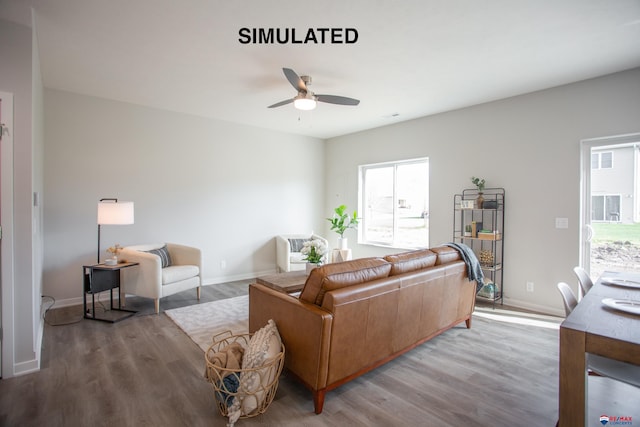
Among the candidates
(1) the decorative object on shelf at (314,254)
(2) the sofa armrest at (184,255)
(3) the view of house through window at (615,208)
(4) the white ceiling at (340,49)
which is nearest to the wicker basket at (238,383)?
(1) the decorative object on shelf at (314,254)

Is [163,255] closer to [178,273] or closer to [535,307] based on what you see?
[178,273]

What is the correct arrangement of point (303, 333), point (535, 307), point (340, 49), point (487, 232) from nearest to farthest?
1. point (303, 333)
2. point (340, 49)
3. point (535, 307)
4. point (487, 232)

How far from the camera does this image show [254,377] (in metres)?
A: 1.86

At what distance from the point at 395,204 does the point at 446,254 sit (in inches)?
109

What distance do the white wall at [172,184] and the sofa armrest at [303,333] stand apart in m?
3.14

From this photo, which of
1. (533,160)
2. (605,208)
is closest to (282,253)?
(533,160)

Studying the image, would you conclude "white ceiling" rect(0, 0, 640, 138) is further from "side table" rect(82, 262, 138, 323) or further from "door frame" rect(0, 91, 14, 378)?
"side table" rect(82, 262, 138, 323)

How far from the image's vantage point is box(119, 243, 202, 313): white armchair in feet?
12.1

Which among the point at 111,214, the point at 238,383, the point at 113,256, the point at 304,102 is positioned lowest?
the point at 238,383

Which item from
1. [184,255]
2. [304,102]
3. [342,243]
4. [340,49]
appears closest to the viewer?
[340,49]

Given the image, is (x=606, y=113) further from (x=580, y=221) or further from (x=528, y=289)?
(x=528, y=289)

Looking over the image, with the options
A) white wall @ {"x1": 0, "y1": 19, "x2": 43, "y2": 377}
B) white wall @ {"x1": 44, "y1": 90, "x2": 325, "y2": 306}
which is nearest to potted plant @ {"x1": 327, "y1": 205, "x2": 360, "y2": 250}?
white wall @ {"x1": 44, "y1": 90, "x2": 325, "y2": 306}

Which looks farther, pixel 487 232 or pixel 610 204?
pixel 487 232

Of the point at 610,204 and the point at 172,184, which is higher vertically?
the point at 172,184
